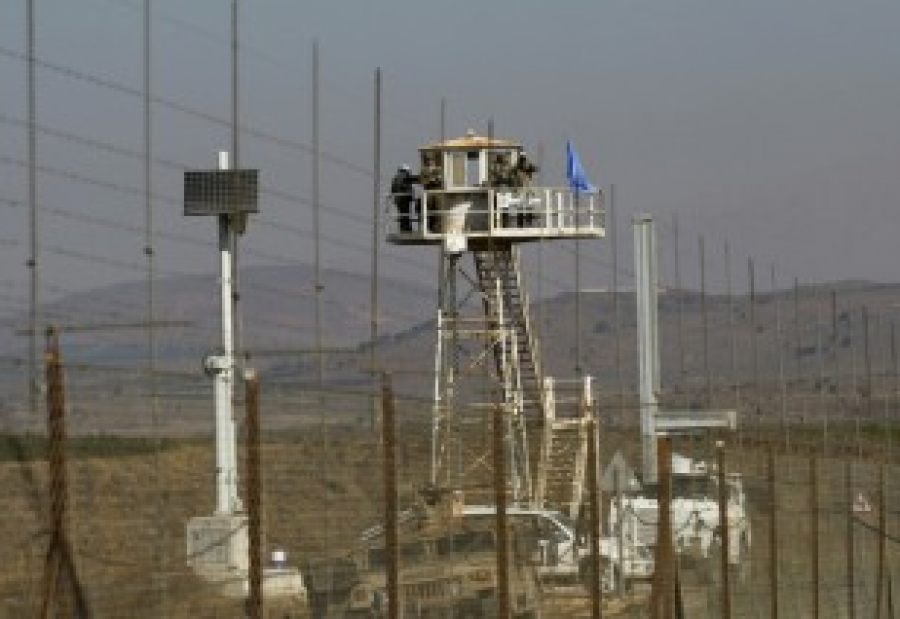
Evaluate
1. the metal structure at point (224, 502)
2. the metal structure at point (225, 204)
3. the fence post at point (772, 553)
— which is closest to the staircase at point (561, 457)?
the fence post at point (772, 553)

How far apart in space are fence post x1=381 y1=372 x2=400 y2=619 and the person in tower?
18.8 metres

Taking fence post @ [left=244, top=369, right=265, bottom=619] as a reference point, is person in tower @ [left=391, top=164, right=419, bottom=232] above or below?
above

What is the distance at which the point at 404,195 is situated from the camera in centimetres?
3303

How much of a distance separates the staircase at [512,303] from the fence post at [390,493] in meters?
19.3

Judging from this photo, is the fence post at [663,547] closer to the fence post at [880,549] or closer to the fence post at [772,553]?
the fence post at [772,553]

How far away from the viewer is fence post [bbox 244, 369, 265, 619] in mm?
12180

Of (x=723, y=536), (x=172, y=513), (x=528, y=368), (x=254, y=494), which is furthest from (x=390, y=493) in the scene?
(x=528, y=368)

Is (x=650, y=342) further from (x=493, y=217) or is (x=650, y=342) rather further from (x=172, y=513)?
(x=172, y=513)

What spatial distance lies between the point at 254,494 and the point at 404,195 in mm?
20957

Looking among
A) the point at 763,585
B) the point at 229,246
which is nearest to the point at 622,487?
the point at 763,585

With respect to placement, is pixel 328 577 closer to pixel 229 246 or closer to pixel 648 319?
pixel 229 246

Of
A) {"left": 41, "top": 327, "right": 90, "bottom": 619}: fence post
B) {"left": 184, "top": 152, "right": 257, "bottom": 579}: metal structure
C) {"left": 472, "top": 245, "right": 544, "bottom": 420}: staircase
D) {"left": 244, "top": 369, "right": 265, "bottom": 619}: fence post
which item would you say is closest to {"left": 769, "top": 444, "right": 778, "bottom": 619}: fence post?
{"left": 184, "top": 152, "right": 257, "bottom": 579}: metal structure

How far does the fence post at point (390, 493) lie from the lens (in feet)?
45.3

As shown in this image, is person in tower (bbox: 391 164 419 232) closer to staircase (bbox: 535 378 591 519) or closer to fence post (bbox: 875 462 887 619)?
staircase (bbox: 535 378 591 519)
